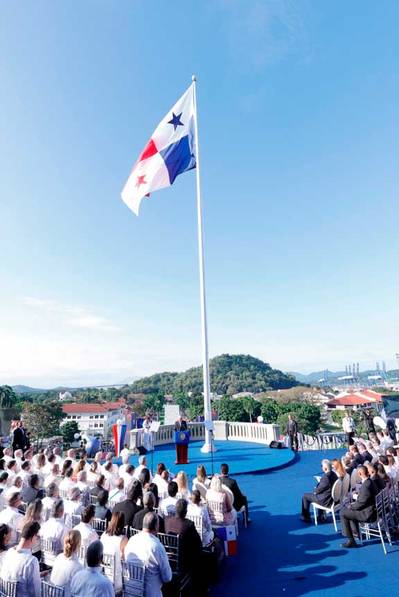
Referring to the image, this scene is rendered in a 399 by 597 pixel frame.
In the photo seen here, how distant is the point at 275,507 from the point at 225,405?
135ft

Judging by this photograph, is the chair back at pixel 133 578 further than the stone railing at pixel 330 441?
No

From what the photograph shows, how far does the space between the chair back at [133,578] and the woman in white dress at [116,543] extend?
0.20 feet

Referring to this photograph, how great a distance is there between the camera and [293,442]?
15.7 meters

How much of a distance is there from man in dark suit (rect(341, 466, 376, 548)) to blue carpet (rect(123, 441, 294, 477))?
5.50 metres

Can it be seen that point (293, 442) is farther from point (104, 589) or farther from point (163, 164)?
point (104, 589)

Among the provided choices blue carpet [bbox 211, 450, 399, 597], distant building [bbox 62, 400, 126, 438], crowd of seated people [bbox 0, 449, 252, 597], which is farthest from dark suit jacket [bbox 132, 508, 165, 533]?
distant building [bbox 62, 400, 126, 438]

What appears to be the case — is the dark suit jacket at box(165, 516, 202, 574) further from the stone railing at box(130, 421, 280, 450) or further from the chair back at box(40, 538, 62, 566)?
the stone railing at box(130, 421, 280, 450)

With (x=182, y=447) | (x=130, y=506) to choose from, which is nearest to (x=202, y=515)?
(x=130, y=506)

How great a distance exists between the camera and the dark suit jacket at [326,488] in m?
7.25

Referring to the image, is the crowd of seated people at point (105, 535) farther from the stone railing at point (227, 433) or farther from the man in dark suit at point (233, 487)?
the stone railing at point (227, 433)

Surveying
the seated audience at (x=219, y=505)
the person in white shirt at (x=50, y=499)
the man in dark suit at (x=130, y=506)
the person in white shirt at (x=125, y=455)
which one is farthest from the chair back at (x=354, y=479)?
the person in white shirt at (x=50, y=499)

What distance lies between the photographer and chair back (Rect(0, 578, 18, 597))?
Answer: 3428 mm

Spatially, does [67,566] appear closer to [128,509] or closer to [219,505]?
[128,509]

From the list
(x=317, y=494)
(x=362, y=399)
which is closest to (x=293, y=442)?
(x=317, y=494)
